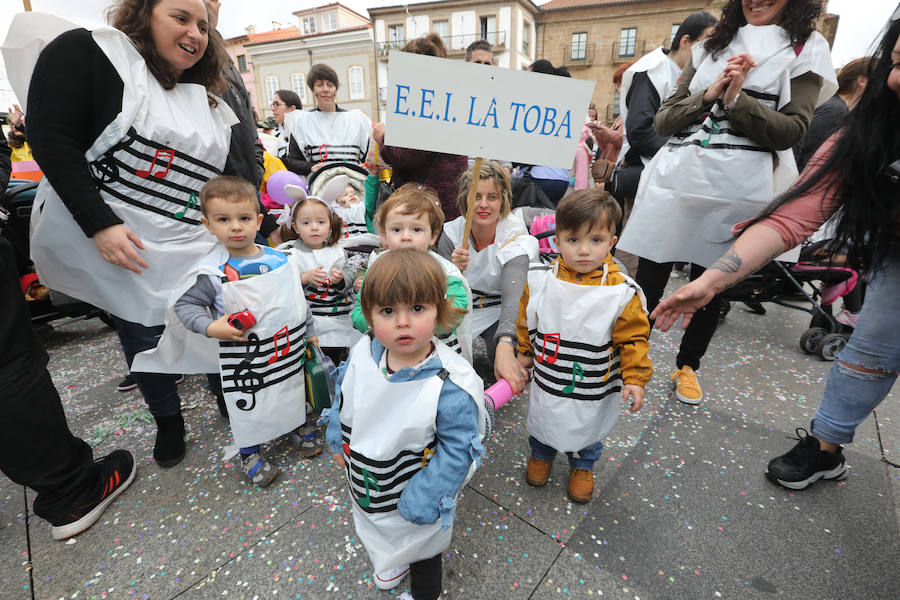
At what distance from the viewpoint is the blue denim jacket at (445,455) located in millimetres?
1124

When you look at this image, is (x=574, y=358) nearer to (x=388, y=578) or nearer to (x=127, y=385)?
(x=388, y=578)

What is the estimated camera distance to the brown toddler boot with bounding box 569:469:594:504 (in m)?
1.72

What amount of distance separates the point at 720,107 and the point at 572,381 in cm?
148

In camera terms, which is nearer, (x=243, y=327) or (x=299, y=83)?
(x=243, y=327)

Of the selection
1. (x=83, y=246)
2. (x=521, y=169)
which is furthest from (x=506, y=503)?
(x=521, y=169)

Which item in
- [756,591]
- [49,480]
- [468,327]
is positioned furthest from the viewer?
[468,327]

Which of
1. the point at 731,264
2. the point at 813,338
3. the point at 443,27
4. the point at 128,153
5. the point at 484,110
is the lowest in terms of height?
the point at 813,338

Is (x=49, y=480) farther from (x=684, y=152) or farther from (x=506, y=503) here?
(x=684, y=152)

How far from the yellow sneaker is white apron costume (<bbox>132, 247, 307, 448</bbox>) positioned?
2181 millimetres

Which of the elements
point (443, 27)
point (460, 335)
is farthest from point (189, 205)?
point (443, 27)

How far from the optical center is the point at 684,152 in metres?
2.02

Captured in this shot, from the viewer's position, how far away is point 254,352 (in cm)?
174

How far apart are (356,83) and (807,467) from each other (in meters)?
28.2

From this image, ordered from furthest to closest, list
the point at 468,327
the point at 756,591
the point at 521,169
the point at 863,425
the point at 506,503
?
1. the point at 521,169
2. the point at 863,425
3. the point at 468,327
4. the point at 506,503
5. the point at 756,591
